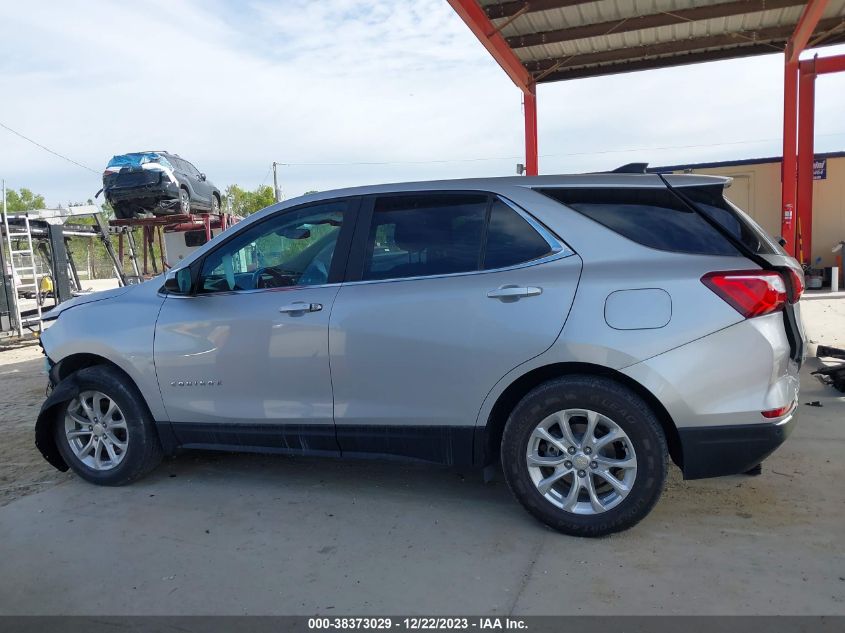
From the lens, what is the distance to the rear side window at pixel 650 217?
10.6 ft

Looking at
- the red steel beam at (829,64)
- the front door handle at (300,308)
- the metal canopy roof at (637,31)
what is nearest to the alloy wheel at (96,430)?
the front door handle at (300,308)

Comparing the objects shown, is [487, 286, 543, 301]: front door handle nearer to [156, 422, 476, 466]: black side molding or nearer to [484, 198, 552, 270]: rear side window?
[484, 198, 552, 270]: rear side window

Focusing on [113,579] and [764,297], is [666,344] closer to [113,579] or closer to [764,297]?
[764,297]

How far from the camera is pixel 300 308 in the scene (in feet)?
12.3

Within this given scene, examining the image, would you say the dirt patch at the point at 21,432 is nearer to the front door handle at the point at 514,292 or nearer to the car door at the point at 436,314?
Result: the car door at the point at 436,314

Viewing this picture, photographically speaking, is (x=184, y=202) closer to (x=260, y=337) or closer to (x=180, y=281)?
(x=180, y=281)

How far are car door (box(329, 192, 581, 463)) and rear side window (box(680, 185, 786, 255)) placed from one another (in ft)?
2.31

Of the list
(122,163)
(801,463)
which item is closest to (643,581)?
(801,463)

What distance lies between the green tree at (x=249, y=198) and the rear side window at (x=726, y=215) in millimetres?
37520

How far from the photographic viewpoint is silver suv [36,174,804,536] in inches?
122

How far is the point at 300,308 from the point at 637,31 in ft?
29.7

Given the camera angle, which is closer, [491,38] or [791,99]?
[491,38]

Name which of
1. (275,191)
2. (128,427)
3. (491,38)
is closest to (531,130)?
(491,38)

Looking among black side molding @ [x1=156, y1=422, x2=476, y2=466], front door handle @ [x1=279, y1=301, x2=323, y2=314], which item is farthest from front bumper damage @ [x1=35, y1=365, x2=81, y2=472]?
front door handle @ [x1=279, y1=301, x2=323, y2=314]
